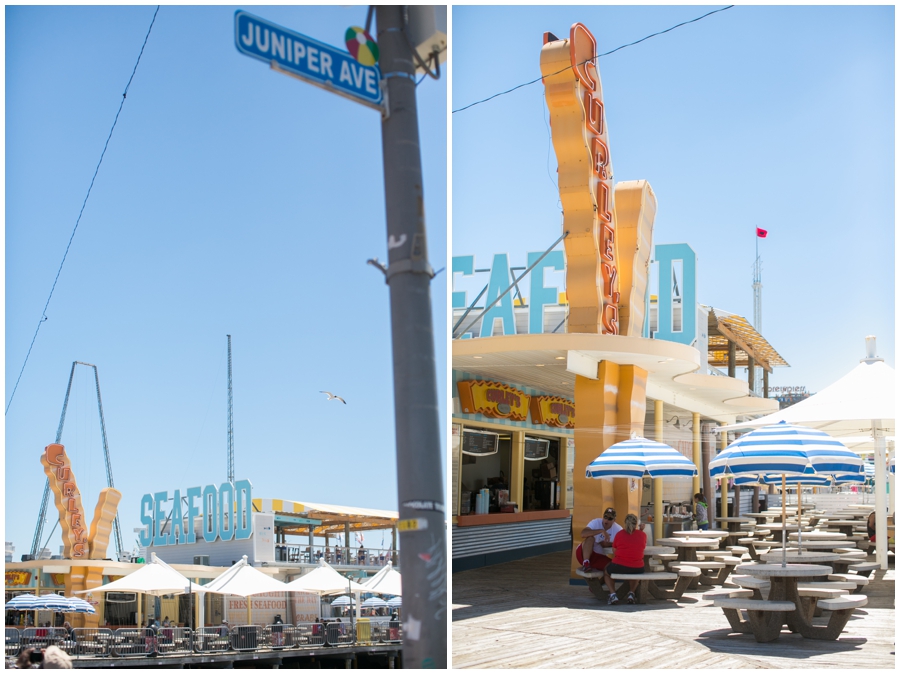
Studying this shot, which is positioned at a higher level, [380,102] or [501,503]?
[380,102]

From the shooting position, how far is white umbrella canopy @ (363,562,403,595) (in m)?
21.4

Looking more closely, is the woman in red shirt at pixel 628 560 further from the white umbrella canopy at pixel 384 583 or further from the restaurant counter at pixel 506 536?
the white umbrella canopy at pixel 384 583

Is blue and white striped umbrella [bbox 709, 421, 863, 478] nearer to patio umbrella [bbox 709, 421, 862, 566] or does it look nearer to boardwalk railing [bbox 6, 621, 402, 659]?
patio umbrella [bbox 709, 421, 862, 566]

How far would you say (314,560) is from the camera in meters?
29.6

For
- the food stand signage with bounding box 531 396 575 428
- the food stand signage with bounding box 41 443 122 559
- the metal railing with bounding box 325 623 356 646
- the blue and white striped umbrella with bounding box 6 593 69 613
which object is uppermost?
the food stand signage with bounding box 531 396 575 428

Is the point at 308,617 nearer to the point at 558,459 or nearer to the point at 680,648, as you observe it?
the point at 558,459

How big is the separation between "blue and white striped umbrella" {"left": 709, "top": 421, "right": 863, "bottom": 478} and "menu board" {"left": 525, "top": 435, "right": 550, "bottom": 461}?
884 cm

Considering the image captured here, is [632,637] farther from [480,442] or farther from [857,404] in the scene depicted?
[480,442]

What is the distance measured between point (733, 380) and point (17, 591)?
20971mm

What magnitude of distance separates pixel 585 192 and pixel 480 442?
5.64m

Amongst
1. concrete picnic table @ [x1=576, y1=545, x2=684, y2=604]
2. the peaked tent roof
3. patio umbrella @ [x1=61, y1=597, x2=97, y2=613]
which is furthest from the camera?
patio umbrella @ [x1=61, y1=597, x2=97, y2=613]

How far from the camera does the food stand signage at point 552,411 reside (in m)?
16.1

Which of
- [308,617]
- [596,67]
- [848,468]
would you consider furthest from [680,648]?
[308,617]

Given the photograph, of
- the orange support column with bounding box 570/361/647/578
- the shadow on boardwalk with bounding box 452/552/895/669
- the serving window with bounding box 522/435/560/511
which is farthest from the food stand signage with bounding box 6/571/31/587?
the orange support column with bounding box 570/361/647/578
